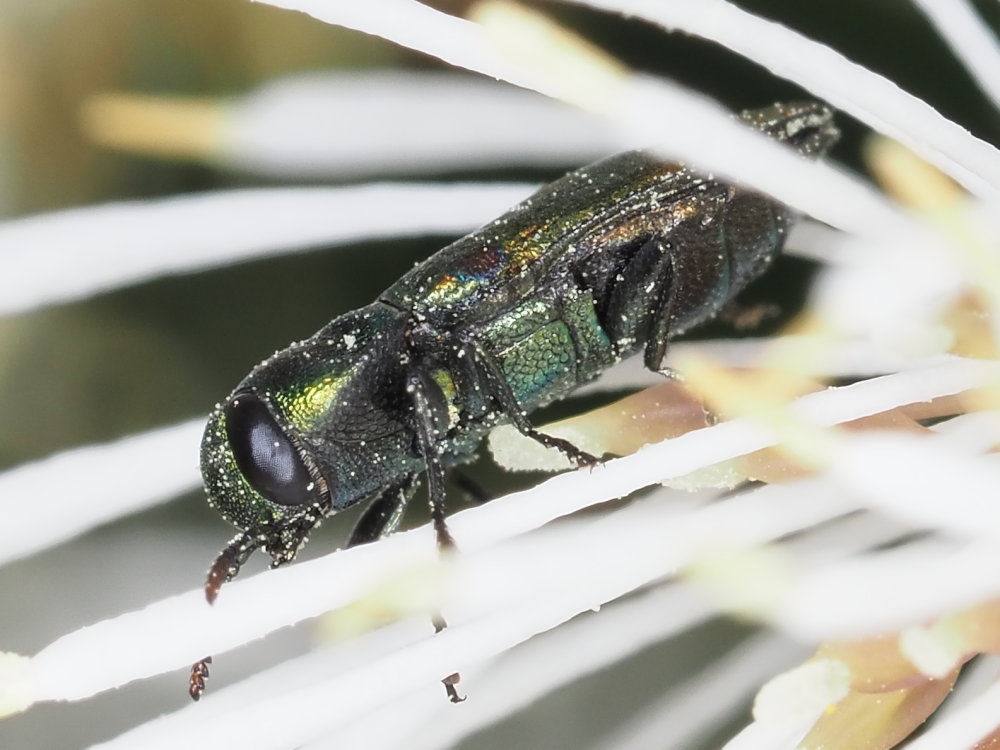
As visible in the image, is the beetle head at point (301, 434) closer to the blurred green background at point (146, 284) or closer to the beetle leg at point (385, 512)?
the beetle leg at point (385, 512)

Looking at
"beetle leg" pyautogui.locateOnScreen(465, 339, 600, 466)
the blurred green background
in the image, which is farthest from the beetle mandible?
the blurred green background

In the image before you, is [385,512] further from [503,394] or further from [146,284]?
[146,284]

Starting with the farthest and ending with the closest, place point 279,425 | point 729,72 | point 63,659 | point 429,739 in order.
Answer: point 729,72
point 429,739
point 279,425
point 63,659

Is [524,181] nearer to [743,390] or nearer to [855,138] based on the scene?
[855,138]

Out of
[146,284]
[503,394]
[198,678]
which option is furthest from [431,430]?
[146,284]

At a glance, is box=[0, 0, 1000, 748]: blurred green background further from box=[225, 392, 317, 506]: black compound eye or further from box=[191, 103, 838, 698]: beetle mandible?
box=[225, 392, 317, 506]: black compound eye

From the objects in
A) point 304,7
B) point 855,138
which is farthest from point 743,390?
point 855,138

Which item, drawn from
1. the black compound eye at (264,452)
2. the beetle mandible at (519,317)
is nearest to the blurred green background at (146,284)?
the beetle mandible at (519,317)
